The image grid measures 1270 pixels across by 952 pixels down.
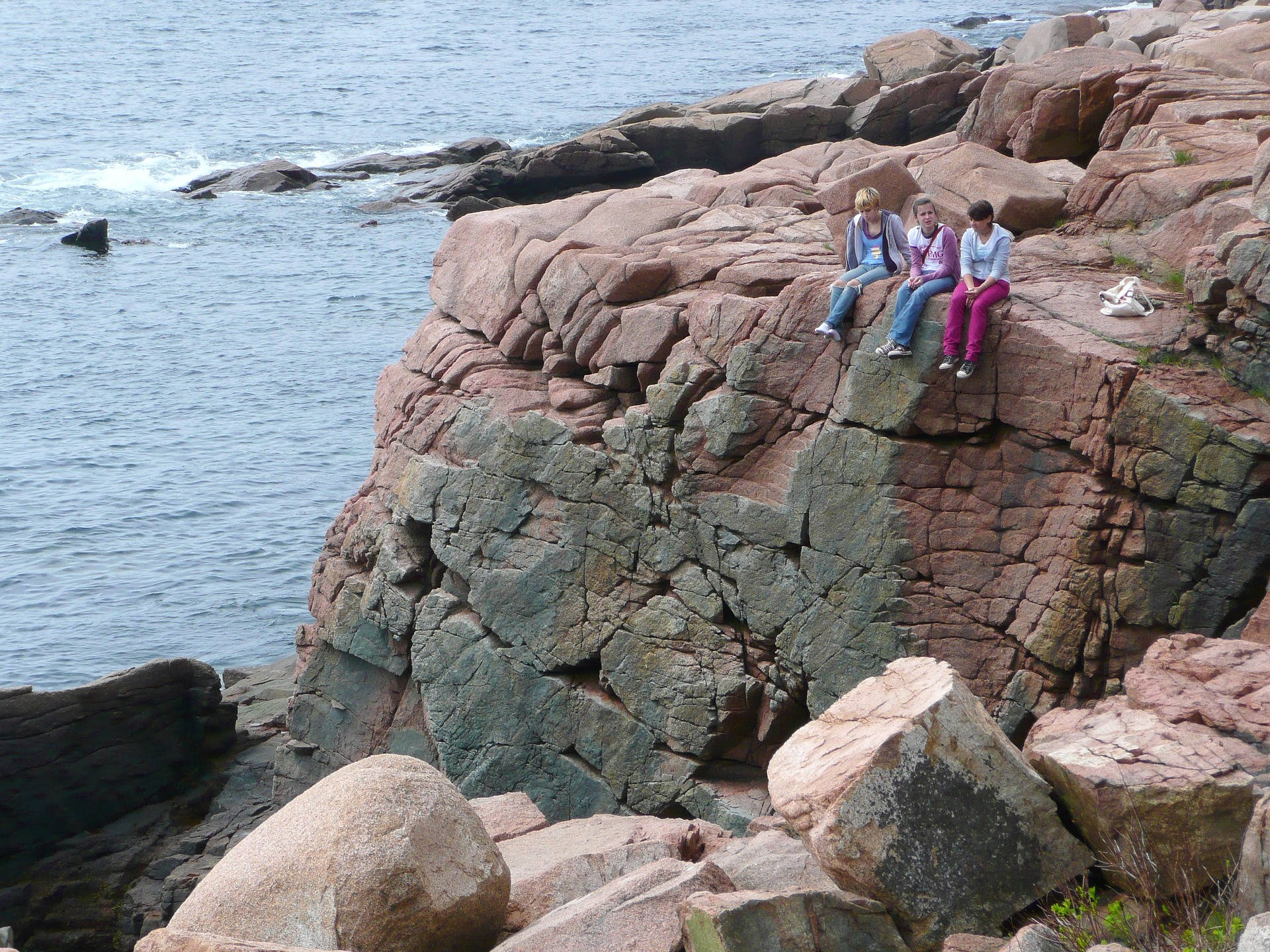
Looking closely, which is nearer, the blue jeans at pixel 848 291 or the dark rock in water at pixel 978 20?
the blue jeans at pixel 848 291

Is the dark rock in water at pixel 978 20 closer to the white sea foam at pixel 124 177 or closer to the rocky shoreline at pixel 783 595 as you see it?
the white sea foam at pixel 124 177

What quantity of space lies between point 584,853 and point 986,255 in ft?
30.7

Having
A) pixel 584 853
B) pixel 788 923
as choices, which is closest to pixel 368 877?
pixel 584 853

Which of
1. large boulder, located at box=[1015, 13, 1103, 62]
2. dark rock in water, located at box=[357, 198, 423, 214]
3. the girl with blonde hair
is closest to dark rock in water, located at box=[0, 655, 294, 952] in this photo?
the girl with blonde hair

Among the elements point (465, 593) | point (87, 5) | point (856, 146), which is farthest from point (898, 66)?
point (87, 5)

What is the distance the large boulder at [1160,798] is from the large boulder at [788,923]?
2085 millimetres

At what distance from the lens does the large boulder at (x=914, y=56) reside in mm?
57219

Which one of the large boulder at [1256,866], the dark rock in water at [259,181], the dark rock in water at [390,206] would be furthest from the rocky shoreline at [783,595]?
the dark rock in water at [259,181]

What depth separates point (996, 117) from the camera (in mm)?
24516

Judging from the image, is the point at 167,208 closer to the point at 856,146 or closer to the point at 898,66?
the point at 898,66

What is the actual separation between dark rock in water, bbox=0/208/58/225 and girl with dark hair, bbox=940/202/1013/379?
63316 mm

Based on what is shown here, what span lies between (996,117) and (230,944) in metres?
21.2

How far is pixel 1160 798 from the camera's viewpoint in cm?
1045

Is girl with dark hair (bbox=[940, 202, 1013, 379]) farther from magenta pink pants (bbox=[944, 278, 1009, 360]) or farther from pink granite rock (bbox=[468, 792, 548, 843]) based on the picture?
pink granite rock (bbox=[468, 792, 548, 843])
